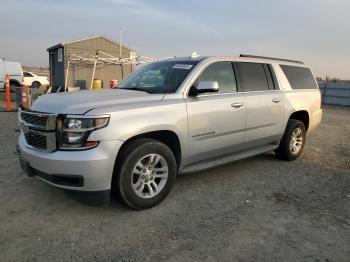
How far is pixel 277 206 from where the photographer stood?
4.09 m

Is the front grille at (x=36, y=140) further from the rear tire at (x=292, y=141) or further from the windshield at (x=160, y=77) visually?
the rear tire at (x=292, y=141)

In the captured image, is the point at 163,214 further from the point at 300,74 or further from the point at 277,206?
the point at 300,74

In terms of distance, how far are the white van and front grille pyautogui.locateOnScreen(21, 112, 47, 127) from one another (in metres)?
20.8

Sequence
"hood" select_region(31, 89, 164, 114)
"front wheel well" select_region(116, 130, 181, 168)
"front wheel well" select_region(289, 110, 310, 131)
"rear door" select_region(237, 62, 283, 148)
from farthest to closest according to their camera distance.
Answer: "front wheel well" select_region(289, 110, 310, 131) → "rear door" select_region(237, 62, 283, 148) → "front wheel well" select_region(116, 130, 181, 168) → "hood" select_region(31, 89, 164, 114)

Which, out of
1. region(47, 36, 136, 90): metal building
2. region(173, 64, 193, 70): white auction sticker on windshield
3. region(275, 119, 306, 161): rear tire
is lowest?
region(275, 119, 306, 161): rear tire

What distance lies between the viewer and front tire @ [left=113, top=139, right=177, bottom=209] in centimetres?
362

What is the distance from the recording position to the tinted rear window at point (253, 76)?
→ 5098mm

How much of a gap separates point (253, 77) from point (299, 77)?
1528 millimetres

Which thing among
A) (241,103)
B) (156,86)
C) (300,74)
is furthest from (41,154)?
(300,74)

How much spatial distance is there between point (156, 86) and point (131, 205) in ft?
5.34

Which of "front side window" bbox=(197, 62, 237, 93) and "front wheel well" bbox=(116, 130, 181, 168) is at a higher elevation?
"front side window" bbox=(197, 62, 237, 93)

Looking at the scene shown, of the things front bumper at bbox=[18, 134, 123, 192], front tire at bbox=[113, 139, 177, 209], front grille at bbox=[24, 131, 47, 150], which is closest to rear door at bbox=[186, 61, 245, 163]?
front tire at bbox=[113, 139, 177, 209]

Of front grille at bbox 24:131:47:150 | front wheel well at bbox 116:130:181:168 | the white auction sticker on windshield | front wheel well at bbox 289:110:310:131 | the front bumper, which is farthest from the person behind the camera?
front wheel well at bbox 289:110:310:131

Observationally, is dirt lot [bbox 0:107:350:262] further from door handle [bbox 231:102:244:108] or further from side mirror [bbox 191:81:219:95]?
side mirror [bbox 191:81:219:95]
